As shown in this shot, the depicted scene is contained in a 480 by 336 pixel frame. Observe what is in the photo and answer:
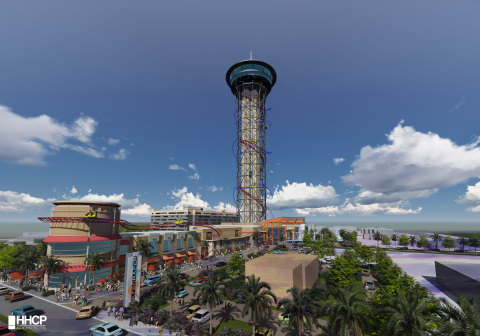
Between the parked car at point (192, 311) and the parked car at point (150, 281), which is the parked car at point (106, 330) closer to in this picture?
the parked car at point (192, 311)

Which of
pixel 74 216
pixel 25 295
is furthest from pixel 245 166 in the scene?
pixel 25 295

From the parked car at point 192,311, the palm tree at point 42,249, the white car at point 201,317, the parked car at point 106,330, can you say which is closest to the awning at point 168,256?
the palm tree at point 42,249

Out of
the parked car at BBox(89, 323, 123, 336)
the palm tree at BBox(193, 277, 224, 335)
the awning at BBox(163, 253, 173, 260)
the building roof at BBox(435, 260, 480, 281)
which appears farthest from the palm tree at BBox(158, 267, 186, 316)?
the building roof at BBox(435, 260, 480, 281)

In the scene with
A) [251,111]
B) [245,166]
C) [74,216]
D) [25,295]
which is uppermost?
[251,111]

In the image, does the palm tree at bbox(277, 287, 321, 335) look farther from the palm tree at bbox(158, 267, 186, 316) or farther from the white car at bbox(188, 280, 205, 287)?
the white car at bbox(188, 280, 205, 287)

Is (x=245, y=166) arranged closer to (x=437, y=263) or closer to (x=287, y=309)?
(x=437, y=263)

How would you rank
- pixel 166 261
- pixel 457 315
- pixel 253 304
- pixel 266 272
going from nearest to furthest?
1. pixel 457 315
2. pixel 253 304
3. pixel 266 272
4. pixel 166 261
